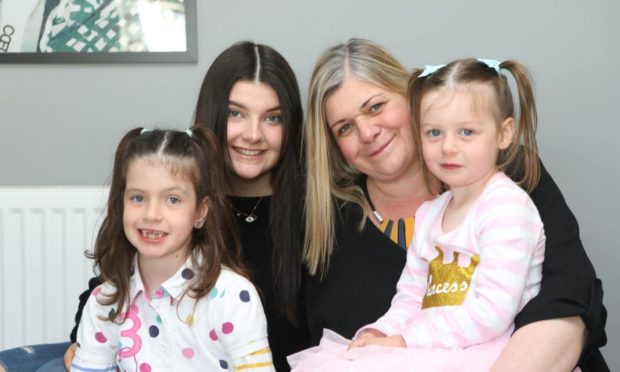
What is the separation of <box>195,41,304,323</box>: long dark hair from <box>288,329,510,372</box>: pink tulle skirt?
0.42 m

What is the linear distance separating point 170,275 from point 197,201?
0.18 meters

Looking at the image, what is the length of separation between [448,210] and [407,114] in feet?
1.00

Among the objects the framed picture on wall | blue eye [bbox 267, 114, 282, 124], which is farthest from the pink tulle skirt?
the framed picture on wall

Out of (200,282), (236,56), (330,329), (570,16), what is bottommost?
(330,329)

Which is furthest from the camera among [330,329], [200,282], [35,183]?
[35,183]

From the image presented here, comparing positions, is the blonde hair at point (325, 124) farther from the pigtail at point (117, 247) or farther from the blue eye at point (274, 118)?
the pigtail at point (117, 247)

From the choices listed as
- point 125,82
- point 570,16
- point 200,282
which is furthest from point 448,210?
point 125,82

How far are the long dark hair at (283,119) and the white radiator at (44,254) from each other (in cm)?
62

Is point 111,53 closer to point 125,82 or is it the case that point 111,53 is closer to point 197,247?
point 125,82

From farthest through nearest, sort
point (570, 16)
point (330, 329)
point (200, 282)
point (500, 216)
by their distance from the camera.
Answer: point (570, 16) → point (330, 329) → point (200, 282) → point (500, 216)

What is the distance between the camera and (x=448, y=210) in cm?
173

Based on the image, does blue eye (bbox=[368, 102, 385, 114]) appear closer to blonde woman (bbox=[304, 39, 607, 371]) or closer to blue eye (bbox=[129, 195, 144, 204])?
blonde woman (bbox=[304, 39, 607, 371])

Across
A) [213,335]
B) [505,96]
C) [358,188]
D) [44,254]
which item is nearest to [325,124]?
[358,188]

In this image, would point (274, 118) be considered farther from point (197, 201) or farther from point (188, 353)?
point (188, 353)
